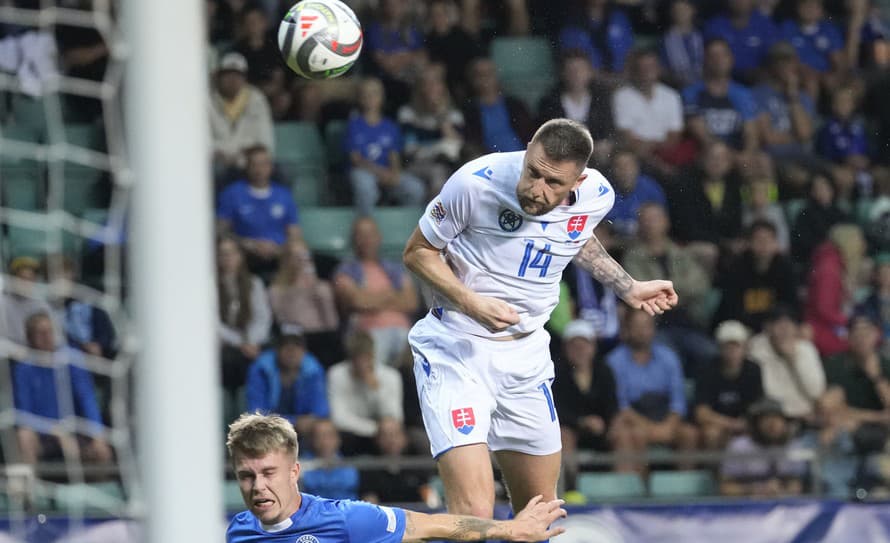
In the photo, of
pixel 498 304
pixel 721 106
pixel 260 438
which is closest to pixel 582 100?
pixel 721 106

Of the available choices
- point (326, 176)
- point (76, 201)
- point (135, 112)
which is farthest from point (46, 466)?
point (135, 112)

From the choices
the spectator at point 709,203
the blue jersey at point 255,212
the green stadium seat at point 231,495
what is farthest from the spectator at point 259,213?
the spectator at point 709,203

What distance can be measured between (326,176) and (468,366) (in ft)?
14.9

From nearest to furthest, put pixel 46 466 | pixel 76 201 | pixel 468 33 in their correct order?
pixel 46 466, pixel 76 201, pixel 468 33

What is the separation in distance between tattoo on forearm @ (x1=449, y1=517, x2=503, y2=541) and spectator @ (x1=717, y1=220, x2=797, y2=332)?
184 inches

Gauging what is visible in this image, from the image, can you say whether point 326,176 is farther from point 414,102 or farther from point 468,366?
point 468,366

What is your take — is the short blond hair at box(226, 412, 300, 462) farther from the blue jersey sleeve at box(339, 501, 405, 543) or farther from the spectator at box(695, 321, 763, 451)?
the spectator at box(695, 321, 763, 451)

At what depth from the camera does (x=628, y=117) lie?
10211 millimetres

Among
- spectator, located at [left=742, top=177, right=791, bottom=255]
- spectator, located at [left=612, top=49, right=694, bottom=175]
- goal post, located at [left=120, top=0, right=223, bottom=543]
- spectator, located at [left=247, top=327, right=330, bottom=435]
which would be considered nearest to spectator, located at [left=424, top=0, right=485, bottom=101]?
spectator, located at [left=612, top=49, right=694, bottom=175]

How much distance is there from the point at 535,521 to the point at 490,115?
17.0ft

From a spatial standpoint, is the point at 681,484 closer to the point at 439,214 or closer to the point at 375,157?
the point at 375,157

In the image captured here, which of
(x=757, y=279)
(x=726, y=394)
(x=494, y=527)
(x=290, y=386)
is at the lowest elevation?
(x=494, y=527)

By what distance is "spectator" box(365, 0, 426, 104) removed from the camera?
1037 cm

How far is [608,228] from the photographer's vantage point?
950cm
